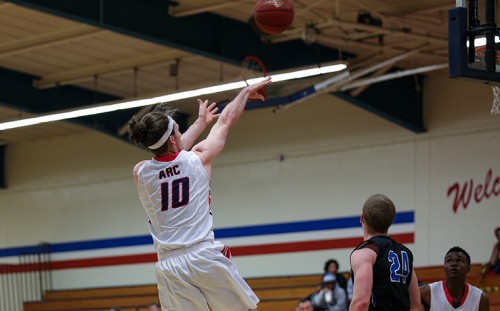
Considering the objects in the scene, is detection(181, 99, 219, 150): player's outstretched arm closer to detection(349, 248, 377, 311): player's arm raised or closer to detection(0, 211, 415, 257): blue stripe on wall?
detection(349, 248, 377, 311): player's arm raised

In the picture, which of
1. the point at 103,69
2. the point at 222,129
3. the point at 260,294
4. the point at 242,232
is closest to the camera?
the point at 222,129

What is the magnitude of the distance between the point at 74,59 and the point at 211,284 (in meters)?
12.2

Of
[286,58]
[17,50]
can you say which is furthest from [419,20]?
[17,50]

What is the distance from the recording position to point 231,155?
19.8m

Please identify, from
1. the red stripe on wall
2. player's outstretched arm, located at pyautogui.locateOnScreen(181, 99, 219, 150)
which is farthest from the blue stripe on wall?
player's outstretched arm, located at pyautogui.locateOnScreen(181, 99, 219, 150)

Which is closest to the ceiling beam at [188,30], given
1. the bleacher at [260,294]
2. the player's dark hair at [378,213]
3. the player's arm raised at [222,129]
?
the bleacher at [260,294]

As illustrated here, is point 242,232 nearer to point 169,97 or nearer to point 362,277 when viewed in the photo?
point 169,97

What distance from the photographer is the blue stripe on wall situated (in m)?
17.9

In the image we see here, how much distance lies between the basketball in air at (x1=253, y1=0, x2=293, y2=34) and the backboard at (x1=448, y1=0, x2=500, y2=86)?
2285 millimetres

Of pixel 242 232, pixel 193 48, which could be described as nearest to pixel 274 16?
pixel 193 48

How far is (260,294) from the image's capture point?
17.6 m

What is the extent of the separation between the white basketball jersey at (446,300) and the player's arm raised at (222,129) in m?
2.69

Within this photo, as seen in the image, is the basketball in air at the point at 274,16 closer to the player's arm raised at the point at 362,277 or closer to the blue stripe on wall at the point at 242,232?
the player's arm raised at the point at 362,277

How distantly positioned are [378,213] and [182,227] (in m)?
1.23
